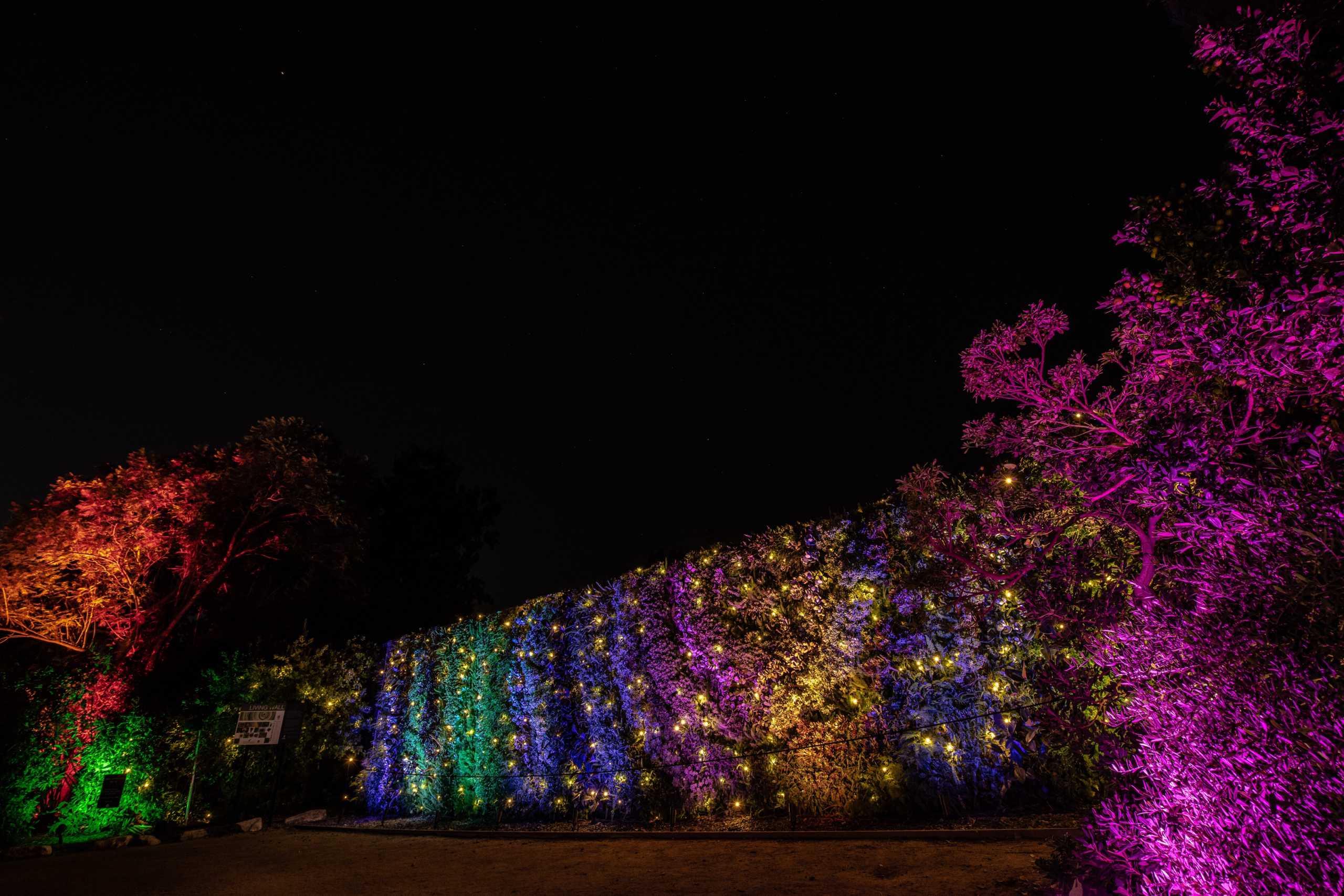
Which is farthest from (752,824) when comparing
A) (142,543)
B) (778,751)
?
(142,543)

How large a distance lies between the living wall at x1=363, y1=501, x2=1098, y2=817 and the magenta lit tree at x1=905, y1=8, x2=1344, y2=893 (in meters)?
1.57

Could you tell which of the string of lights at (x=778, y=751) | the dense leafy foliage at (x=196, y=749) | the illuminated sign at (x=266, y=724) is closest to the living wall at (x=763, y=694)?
the string of lights at (x=778, y=751)

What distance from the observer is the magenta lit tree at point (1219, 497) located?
2.18m

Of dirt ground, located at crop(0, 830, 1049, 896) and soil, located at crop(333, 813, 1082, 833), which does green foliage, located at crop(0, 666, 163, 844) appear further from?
soil, located at crop(333, 813, 1082, 833)

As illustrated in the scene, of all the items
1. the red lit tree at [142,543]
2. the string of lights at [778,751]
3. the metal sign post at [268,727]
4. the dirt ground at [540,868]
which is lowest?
the dirt ground at [540,868]

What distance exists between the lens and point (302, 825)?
11.8 meters

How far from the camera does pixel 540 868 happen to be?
21.1 ft

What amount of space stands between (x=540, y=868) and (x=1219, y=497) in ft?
21.9

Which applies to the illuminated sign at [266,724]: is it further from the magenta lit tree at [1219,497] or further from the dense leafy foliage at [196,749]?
the magenta lit tree at [1219,497]

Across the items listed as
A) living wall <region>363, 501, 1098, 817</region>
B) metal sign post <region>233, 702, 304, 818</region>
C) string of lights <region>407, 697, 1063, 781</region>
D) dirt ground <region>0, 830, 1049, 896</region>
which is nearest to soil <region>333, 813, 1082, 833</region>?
living wall <region>363, 501, 1098, 817</region>

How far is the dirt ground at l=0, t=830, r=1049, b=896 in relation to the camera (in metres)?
4.68

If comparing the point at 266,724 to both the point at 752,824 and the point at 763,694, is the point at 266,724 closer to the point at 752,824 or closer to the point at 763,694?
the point at 752,824

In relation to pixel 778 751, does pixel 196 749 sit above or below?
above

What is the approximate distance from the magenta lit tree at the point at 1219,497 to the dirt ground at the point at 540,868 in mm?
1620
